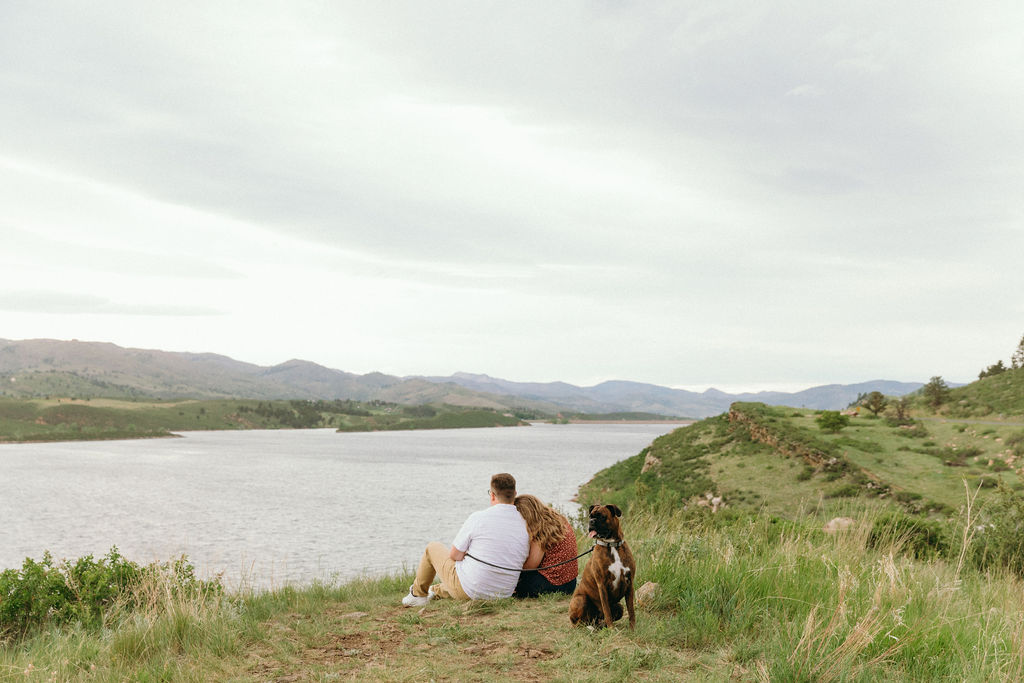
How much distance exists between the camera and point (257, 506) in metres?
52.7

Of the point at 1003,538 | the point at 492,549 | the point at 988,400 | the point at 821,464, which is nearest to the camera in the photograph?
the point at 492,549

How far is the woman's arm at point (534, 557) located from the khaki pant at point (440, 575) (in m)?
0.85

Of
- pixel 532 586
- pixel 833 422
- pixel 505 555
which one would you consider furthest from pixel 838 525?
pixel 833 422

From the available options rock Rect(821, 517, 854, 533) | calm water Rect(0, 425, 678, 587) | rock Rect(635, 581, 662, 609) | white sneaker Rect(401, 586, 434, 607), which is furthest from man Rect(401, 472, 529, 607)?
rock Rect(821, 517, 854, 533)

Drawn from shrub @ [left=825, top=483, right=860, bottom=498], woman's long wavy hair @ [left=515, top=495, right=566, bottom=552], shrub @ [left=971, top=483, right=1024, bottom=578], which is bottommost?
shrub @ [left=825, top=483, right=860, bottom=498]

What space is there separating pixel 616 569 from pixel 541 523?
2103 mm

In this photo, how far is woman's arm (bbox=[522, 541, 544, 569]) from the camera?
7.48 metres

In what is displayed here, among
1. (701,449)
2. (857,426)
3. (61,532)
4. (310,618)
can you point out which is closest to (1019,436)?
(857,426)

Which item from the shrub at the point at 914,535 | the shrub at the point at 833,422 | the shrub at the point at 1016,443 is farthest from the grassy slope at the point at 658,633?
the shrub at the point at 833,422

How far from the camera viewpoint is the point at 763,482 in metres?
33.6

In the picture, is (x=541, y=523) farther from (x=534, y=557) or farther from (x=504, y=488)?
(x=504, y=488)

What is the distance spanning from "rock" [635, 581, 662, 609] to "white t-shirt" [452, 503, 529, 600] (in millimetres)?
1540

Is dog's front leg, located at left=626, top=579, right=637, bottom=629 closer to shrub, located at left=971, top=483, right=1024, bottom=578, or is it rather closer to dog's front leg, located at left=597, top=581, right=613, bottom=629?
dog's front leg, located at left=597, top=581, right=613, bottom=629

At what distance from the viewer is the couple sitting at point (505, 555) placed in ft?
23.8
